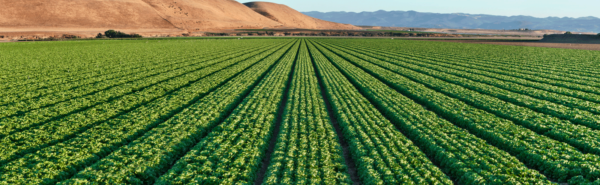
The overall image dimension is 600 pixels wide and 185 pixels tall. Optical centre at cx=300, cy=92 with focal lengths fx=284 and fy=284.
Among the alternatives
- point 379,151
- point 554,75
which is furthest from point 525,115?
point 554,75

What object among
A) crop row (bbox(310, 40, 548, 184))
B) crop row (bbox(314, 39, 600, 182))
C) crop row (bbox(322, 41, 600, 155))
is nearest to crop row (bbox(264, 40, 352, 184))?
crop row (bbox(310, 40, 548, 184))

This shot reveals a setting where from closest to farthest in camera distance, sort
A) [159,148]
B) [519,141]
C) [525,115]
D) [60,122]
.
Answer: [159,148] < [519,141] < [60,122] < [525,115]

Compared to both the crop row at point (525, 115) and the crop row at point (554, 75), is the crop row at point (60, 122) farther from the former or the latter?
the crop row at point (554, 75)

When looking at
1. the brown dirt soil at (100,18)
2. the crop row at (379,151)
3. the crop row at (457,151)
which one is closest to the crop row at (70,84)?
the crop row at (379,151)

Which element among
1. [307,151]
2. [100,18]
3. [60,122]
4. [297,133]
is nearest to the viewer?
[307,151]

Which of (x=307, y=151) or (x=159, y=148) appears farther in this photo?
(x=307, y=151)

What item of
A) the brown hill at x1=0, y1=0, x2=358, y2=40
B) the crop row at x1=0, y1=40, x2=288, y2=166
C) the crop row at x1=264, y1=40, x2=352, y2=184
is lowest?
the crop row at x1=264, y1=40, x2=352, y2=184

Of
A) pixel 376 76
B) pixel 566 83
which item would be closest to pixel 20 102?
pixel 376 76

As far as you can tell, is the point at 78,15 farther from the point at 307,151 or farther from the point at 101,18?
the point at 307,151

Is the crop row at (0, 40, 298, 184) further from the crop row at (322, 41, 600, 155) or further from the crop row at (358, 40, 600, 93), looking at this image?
the crop row at (358, 40, 600, 93)

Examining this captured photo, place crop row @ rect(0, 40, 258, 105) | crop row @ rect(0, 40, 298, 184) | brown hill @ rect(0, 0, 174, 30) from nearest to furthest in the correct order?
1. crop row @ rect(0, 40, 298, 184)
2. crop row @ rect(0, 40, 258, 105)
3. brown hill @ rect(0, 0, 174, 30)

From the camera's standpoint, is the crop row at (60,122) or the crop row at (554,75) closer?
the crop row at (60,122)

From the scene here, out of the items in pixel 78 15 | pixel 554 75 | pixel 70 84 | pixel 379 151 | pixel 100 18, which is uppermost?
pixel 78 15

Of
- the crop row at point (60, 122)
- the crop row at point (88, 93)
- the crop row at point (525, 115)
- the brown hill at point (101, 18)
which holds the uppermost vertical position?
the brown hill at point (101, 18)
